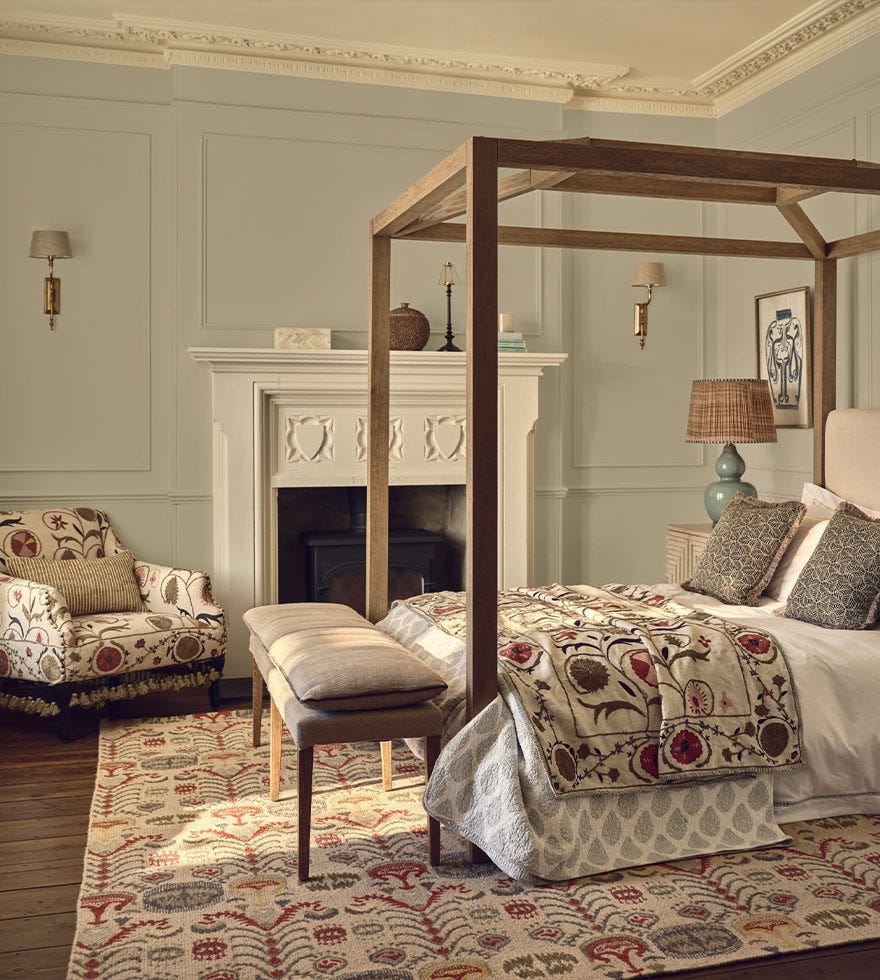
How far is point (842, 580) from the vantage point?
3855 millimetres

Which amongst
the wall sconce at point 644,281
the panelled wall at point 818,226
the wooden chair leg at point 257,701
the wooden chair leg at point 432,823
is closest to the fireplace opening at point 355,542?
the wooden chair leg at point 257,701

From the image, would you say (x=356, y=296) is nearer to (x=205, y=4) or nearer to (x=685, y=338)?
(x=205, y=4)

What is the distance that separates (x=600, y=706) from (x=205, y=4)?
3.80 metres

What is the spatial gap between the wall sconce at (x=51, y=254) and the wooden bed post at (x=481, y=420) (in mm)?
2909

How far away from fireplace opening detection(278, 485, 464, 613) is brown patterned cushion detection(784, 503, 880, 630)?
7.51ft

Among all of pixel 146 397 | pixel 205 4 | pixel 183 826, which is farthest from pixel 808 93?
pixel 183 826

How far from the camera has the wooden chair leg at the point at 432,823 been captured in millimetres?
3158

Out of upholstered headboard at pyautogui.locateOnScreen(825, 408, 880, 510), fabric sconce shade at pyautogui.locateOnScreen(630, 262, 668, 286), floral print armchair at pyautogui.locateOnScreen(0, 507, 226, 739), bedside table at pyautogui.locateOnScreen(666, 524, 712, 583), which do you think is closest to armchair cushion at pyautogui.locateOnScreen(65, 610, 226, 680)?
floral print armchair at pyautogui.locateOnScreen(0, 507, 226, 739)

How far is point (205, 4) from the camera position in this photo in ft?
16.7

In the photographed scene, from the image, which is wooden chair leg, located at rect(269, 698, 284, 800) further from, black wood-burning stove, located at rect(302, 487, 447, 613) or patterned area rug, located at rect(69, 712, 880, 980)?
black wood-burning stove, located at rect(302, 487, 447, 613)

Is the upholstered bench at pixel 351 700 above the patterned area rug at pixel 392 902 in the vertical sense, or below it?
above

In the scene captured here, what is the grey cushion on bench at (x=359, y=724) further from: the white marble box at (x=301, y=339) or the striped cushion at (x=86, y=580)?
the white marble box at (x=301, y=339)

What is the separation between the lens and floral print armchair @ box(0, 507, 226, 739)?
4.57 meters

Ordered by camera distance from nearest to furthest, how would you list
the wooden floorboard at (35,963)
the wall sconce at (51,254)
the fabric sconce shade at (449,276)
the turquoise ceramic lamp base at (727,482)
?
the wooden floorboard at (35,963) → the wall sconce at (51,254) → the turquoise ceramic lamp base at (727,482) → the fabric sconce shade at (449,276)
